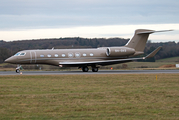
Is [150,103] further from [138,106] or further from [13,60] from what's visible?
[13,60]

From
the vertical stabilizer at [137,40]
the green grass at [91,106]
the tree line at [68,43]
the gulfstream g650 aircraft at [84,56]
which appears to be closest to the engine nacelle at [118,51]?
the gulfstream g650 aircraft at [84,56]

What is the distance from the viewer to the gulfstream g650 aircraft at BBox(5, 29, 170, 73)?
33531mm

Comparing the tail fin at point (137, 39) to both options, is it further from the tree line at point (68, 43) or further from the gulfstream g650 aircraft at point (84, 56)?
the tree line at point (68, 43)

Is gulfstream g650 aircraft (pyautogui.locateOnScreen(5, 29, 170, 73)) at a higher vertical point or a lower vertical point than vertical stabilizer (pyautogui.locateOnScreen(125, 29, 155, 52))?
lower

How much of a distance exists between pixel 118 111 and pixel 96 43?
105 metres

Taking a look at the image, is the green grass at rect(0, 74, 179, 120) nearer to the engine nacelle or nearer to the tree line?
the engine nacelle

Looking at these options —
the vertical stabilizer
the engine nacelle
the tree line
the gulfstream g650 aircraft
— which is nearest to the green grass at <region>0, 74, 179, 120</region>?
the gulfstream g650 aircraft

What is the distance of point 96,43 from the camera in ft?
378

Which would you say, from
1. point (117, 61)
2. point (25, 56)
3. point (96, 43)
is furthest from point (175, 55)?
point (25, 56)

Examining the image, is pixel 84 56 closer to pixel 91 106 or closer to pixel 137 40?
pixel 137 40

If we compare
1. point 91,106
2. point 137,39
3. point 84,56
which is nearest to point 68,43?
point 137,39

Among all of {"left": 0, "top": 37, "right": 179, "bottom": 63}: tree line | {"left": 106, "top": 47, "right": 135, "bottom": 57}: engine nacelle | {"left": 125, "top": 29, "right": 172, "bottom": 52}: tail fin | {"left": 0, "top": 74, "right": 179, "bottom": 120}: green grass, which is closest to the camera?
{"left": 0, "top": 74, "right": 179, "bottom": 120}: green grass

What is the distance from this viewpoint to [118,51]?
117 ft

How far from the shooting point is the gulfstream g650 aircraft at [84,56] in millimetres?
33531
